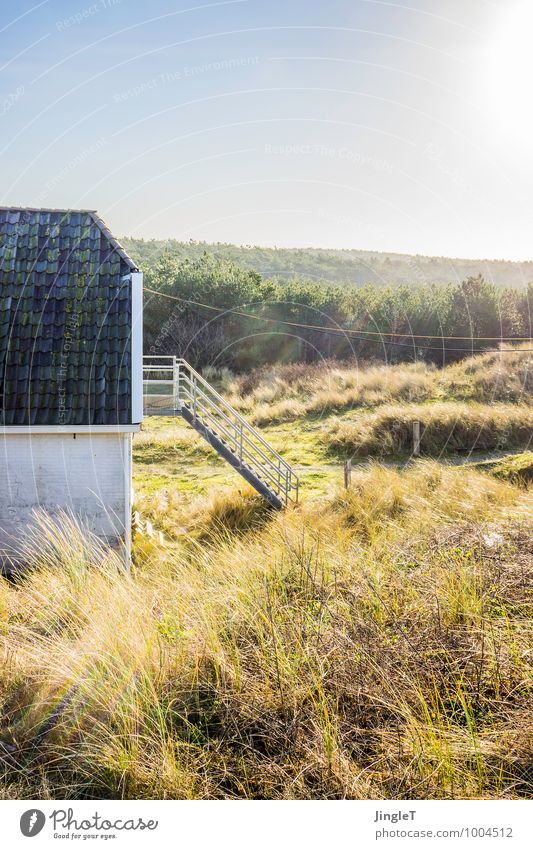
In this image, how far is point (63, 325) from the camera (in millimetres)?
8844

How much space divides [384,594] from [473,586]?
663 millimetres

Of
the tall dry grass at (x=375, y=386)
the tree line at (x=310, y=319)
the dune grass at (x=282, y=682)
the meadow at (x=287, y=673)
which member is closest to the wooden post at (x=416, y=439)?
the tall dry grass at (x=375, y=386)

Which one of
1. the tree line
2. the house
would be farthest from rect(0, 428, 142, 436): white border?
the tree line

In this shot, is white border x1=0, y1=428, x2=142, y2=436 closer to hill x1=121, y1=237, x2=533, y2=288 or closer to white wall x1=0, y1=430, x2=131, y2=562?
white wall x1=0, y1=430, x2=131, y2=562

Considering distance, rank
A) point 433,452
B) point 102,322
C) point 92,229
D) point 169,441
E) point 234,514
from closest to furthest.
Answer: point 102,322, point 92,229, point 234,514, point 433,452, point 169,441

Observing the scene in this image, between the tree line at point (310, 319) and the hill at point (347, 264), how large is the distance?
15895 millimetres

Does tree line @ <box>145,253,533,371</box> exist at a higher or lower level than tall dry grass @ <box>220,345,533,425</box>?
higher

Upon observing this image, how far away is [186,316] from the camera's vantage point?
30.0 meters

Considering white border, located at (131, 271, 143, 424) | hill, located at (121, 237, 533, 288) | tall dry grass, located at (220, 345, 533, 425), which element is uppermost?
hill, located at (121, 237, 533, 288)

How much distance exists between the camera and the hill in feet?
175

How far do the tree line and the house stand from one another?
19.9m
